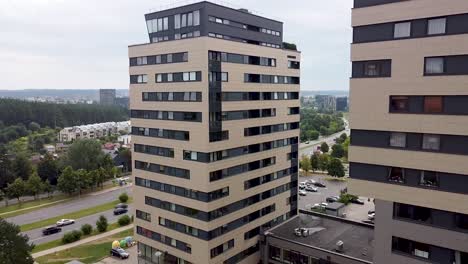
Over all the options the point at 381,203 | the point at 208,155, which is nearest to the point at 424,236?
the point at 381,203

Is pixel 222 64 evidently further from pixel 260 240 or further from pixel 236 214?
pixel 260 240

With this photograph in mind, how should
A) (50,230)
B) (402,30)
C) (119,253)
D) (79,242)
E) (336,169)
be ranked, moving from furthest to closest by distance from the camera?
(336,169) < (50,230) < (79,242) < (119,253) < (402,30)

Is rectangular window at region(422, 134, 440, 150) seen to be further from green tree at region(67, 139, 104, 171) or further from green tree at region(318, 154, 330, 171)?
green tree at region(67, 139, 104, 171)

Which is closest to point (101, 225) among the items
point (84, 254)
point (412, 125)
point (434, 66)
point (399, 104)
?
point (84, 254)

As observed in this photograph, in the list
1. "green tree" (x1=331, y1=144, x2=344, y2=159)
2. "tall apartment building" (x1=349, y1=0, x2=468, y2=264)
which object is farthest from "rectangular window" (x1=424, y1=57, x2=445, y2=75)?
"green tree" (x1=331, y1=144, x2=344, y2=159)

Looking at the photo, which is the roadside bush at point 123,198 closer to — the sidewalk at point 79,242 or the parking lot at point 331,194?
the sidewalk at point 79,242

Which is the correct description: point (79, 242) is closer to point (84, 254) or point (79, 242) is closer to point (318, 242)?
point (84, 254)
